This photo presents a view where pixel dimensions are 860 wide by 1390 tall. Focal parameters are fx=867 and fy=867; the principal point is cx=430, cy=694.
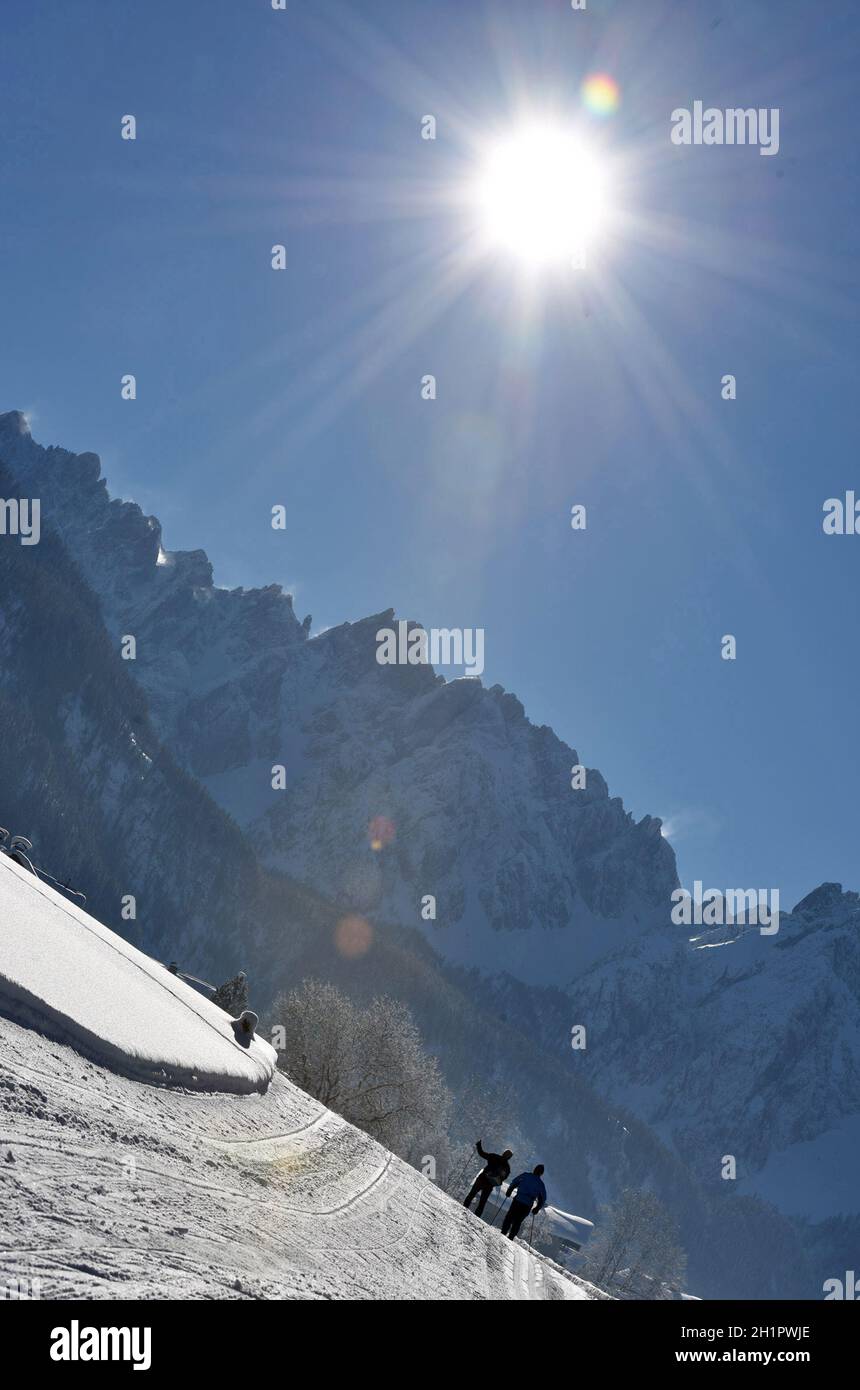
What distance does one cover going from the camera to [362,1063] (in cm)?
4881

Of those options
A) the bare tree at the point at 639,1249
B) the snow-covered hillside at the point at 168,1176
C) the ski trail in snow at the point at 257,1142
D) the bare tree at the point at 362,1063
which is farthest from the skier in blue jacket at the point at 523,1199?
the bare tree at the point at 639,1249

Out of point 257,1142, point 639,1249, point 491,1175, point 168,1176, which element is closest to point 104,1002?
point 257,1142

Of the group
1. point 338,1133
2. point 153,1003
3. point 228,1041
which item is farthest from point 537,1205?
point 153,1003

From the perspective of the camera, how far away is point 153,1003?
9.49m

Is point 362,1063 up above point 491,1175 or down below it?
below

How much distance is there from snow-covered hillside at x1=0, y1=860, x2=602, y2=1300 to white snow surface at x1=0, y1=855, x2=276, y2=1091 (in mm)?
29

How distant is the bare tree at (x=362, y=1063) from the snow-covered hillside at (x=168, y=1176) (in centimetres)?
3002

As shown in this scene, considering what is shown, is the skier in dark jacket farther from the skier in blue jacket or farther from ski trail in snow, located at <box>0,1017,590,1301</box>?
ski trail in snow, located at <box>0,1017,590,1301</box>

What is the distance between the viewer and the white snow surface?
6812 millimetres

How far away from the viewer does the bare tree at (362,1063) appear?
40750 mm

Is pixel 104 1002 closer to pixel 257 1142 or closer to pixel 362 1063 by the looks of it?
pixel 257 1142

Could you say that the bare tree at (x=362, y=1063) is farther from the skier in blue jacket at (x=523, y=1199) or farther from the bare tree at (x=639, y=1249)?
the bare tree at (x=639, y=1249)

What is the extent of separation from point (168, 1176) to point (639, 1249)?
113450 mm
